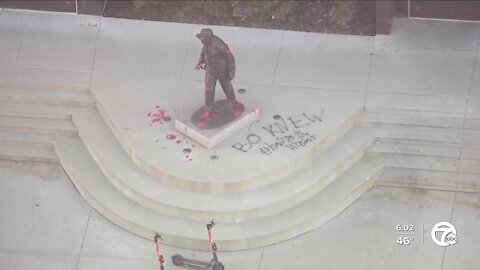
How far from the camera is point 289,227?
15.6m

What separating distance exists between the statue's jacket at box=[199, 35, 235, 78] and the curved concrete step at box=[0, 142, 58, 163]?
2628 mm

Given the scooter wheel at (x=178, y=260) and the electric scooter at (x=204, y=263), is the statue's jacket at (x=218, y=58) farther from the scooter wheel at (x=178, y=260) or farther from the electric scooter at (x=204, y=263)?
the scooter wheel at (x=178, y=260)

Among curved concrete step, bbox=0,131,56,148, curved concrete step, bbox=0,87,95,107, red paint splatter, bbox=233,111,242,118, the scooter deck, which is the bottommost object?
the scooter deck

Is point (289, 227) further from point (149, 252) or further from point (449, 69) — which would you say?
point (449, 69)

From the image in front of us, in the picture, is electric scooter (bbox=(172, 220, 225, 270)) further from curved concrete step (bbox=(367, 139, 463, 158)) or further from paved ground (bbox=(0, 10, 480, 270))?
curved concrete step (bbox=(367, 139, 463, 158))

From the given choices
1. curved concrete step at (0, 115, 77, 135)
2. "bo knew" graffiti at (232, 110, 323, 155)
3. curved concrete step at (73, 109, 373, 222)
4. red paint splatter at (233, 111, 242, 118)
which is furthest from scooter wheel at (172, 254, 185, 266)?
curved concrete step at (0, 115, 77, 135)

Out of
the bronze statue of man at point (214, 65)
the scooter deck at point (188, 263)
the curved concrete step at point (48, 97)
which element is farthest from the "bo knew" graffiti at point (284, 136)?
the curved concrete step at point (48, 97)

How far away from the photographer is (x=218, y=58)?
15.6 meters

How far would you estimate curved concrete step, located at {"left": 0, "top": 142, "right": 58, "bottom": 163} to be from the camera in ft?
55.2

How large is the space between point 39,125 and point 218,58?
293cm

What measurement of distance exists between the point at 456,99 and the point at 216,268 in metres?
4.23

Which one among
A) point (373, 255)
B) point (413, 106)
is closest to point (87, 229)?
point (373, 255)

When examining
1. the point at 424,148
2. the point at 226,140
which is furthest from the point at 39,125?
the point at 424,148

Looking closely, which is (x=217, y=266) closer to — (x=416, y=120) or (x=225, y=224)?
(x=225, y=224)
